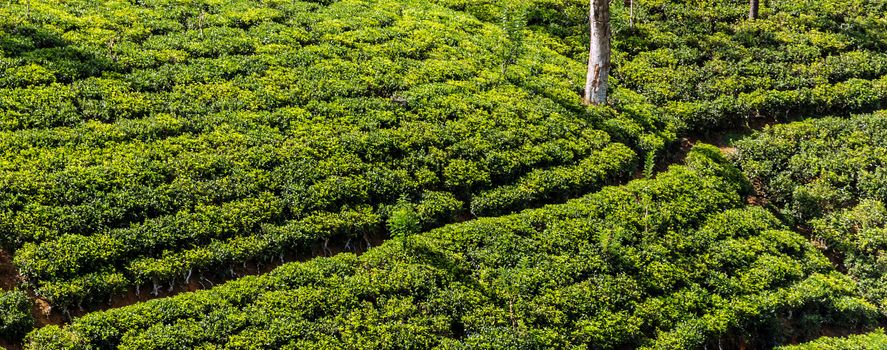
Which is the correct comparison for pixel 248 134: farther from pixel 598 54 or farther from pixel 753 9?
pixel 753 9

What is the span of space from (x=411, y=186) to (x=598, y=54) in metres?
7.40

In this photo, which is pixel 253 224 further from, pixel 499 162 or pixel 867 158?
pixel 867 158

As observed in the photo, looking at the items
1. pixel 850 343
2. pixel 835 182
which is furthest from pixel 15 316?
pixel 835 182

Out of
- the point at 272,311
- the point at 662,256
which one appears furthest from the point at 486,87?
the point at 272,311

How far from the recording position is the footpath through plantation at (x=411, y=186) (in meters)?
13.0

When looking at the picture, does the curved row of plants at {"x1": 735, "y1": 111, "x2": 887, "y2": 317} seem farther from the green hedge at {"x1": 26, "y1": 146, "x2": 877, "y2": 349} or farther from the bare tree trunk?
the bare tree trunk

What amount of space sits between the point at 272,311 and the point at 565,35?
15106mm

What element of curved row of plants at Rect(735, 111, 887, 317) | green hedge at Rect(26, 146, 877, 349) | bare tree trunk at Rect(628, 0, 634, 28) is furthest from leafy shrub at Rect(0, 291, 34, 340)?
bare tree trunk at Rect(628, 0, 634, 28)

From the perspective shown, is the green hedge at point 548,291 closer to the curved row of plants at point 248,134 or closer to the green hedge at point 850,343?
the green hedge at point 850,343

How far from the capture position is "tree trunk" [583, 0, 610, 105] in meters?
19.3

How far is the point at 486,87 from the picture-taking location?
19.8 meters

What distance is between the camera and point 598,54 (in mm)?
19672

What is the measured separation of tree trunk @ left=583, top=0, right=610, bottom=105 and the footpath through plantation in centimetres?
67

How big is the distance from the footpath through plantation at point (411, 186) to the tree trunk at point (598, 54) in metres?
0.67
